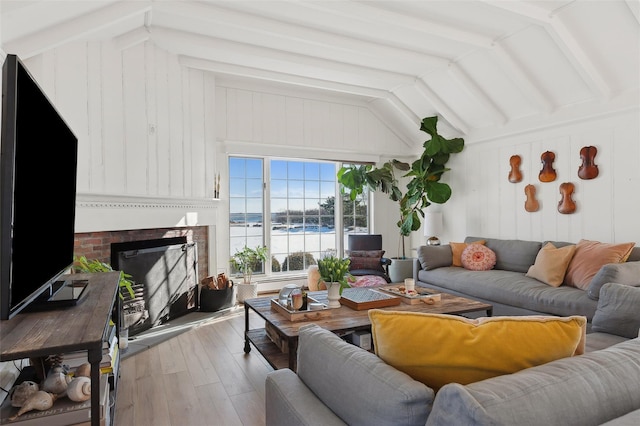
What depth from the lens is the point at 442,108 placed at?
4.86 m

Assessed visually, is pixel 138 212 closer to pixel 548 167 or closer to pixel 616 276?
pixel 616 276

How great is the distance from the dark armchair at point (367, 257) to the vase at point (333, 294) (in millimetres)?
1994

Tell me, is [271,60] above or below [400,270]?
above

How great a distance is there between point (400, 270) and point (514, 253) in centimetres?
138

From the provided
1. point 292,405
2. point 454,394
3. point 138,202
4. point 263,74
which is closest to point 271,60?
point 263,74

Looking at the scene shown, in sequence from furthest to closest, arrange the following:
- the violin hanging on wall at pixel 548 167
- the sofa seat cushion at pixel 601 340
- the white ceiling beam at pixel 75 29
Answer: the violin hanging on wall at pixel 548 167
the white ceiling beam at pixel 75 29
the sofa seat cushion at pixel 601 340

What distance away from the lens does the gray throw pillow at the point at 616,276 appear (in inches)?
105

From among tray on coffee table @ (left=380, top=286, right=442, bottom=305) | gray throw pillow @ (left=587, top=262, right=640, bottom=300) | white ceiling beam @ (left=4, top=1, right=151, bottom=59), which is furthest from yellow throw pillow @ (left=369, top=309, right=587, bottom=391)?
white ceiling beam @ (left=4, top=1, right=151, bottom=59)

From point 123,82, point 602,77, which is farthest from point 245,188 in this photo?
point 602,77

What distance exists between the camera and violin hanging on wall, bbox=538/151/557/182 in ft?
13.5

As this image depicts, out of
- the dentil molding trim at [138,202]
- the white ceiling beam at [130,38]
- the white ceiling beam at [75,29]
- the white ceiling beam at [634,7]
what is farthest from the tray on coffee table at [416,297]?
the white ceiling beam at [130,38]

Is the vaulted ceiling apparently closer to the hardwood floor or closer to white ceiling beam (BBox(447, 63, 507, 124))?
white ceiling beam (BBox(447, 63, 507, 124))

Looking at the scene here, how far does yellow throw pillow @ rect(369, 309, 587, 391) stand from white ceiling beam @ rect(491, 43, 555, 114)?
3455 millimetres

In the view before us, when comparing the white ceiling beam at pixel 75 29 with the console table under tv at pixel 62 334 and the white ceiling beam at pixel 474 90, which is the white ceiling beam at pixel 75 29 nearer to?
the console table under tv at pixel 62 334
